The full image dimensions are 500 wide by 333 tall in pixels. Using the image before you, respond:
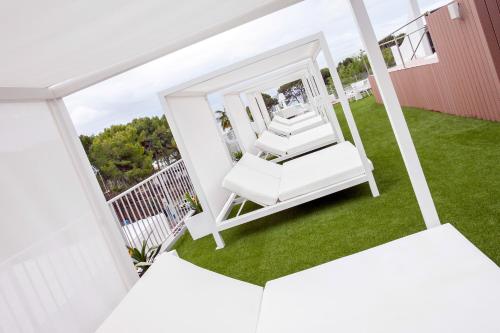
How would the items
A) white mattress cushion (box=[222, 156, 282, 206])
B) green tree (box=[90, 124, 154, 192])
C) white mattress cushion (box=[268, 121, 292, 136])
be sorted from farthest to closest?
green tree (box=[90, 124, 154, 192]) < white mattress cushion (box=[268, 121, 292, 136]) < white mattress cushion (box=[222, 156, 282, 206])

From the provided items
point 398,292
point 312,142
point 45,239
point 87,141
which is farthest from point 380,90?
point 87,141

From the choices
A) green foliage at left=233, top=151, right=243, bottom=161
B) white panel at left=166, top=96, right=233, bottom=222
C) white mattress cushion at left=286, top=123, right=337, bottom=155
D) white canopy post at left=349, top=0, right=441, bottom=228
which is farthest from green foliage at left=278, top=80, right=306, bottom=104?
white canopy post at left=349, top=0, right=441, bottom=228

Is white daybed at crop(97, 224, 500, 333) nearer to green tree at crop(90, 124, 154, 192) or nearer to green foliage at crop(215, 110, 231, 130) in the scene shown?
green foliage at crop(215, 110, 231, 130)

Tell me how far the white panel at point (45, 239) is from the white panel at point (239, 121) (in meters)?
7.07

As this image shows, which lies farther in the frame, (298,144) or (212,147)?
(298,144)

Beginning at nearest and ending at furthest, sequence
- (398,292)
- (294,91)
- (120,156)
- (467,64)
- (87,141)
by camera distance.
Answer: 1. (398,292)
2. (467,64)
3. (294,91)
4. (120,156)
5. (87,141)

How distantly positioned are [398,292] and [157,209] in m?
5.51

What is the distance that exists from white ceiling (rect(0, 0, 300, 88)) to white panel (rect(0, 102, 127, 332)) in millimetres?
324

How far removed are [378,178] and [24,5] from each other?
17.2 feet

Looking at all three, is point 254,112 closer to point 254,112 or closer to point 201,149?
point 254,112

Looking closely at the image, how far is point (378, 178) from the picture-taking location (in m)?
5.93

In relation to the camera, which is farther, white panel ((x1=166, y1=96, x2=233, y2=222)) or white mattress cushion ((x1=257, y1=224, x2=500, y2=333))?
white panel ((x1=166, y1=96, x2=233, y2=222))

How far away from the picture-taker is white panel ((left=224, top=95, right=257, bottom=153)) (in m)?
10.0

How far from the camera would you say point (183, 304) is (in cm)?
229
